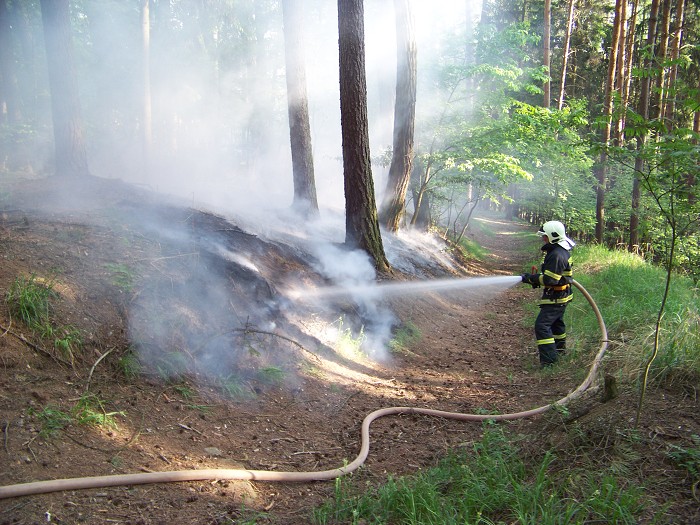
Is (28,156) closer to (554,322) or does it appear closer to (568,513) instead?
(554,322)

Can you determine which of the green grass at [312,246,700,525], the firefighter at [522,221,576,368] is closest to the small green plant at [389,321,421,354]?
the firefighter at [522,221,576,368]

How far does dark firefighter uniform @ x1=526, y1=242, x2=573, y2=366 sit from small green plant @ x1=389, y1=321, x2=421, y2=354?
5.89 feet

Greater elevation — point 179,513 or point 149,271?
point 149,271

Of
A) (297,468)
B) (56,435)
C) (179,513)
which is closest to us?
(179,513)

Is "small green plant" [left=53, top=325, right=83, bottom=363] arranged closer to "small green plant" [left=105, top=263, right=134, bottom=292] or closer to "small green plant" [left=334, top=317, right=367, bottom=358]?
"small green plant" [left=105, top=263, right=134, bottom=292]

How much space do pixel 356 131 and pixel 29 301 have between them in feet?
18.0

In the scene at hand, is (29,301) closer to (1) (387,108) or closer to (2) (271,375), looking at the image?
(2) (271,375)

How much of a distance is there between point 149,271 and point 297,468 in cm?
285

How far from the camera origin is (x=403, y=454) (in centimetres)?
416

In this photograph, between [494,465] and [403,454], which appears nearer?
[494,465]

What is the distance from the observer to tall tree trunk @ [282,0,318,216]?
1074 cm

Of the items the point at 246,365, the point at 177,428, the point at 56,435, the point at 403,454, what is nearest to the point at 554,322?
the point at 403,454

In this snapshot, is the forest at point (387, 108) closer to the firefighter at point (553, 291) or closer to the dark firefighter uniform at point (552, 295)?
the firefighter at point (553, 291)

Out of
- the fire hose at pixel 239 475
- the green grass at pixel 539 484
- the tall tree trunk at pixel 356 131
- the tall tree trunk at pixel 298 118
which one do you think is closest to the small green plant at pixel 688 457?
the green grass at pixel 539 484
